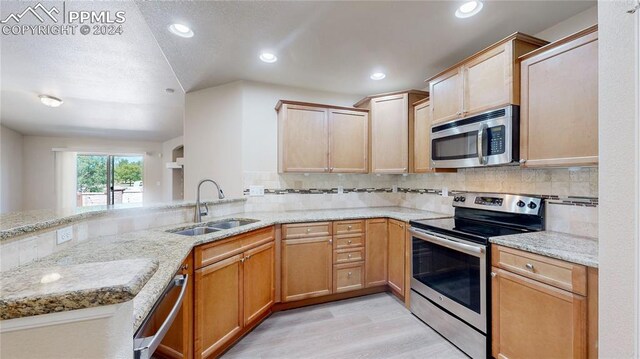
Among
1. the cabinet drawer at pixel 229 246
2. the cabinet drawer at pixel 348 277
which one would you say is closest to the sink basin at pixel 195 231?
the cabinet drawer at pixel 229 246

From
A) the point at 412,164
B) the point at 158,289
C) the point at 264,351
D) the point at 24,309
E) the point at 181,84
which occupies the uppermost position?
the point at 181,84

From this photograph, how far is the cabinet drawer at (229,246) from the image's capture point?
66.1 inches

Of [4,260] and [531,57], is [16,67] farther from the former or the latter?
[531,57]

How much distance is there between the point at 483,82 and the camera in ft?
6.77

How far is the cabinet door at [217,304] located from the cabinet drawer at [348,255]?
103 cm

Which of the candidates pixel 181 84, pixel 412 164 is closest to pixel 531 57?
pixel 412 164

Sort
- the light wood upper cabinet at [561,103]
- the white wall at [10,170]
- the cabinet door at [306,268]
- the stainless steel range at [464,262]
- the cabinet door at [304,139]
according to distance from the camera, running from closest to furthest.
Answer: the light wood upper cabinet at [561,103] → the stainless steel range at [464,262] → the cabinet door at [306,268] → the cabinet door at [304,139] → the white wall at [10,170]

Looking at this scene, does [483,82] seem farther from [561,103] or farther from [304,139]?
[304,139]

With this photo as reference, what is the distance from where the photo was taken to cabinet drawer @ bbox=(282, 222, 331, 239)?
253 cm

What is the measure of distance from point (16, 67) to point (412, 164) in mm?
4359

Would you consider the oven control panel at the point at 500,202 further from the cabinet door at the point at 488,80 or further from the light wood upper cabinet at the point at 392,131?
the cabinet door at the point at 488,80

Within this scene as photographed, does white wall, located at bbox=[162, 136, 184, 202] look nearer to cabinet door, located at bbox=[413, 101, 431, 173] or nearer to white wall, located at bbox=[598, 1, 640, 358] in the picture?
cabinet door, located at bbox=[413, 101, 431, 173]

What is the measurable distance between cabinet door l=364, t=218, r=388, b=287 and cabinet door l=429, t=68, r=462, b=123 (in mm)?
1235

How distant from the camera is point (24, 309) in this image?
17.8 inches
